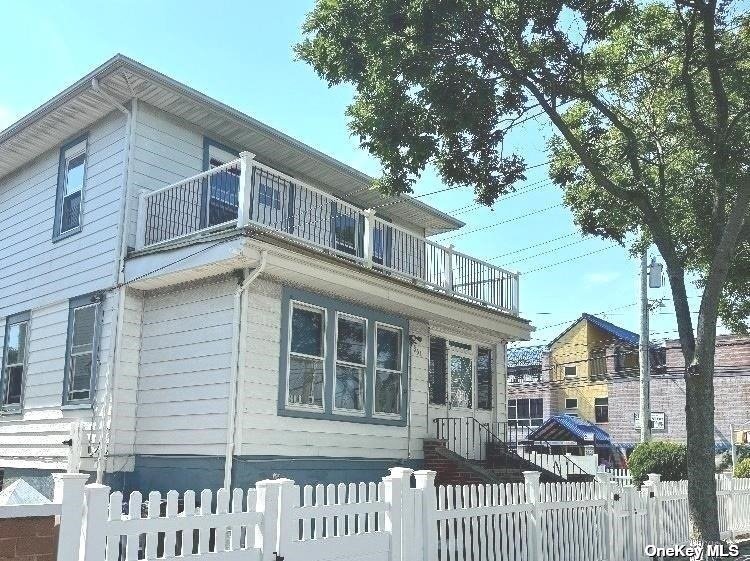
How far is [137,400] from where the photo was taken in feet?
40.7

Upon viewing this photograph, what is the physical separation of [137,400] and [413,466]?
17.3 feet

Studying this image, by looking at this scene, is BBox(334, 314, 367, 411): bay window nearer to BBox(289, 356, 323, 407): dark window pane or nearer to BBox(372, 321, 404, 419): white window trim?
BBox(372, 321, 404, 419): white window trim

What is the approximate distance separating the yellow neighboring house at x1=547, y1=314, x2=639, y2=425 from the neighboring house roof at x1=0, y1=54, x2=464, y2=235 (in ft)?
119

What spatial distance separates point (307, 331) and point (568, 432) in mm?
28606

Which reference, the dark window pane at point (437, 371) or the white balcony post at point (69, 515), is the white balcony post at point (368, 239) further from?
the white balcony post at point (69, 515)

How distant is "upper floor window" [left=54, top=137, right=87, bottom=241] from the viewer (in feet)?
46.1

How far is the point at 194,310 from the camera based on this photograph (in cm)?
1201

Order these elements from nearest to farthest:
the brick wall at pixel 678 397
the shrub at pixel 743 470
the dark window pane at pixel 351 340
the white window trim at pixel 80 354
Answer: the white window trim at pixel 80 354
the dark window pane at pixel 351 340
the shrub at pixel 743 470
the brick wall at pixel 678 397

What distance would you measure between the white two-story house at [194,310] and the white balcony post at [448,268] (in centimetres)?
3

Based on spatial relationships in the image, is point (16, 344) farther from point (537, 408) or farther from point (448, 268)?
point (537, 408)

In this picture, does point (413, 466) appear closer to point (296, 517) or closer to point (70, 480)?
point (296, 517)

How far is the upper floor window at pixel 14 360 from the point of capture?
14.6 meters

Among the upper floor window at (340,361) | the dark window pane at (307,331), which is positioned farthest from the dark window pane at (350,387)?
the dark window pane at (307,331)

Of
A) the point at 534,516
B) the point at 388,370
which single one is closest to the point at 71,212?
the point at 388,370
